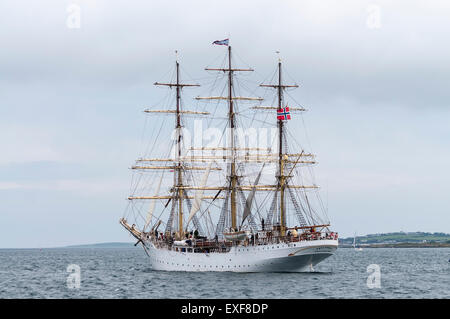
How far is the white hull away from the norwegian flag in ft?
52.2

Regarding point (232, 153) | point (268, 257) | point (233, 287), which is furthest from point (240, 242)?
point (233, 287)

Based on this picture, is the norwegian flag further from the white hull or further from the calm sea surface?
the calm sea surface

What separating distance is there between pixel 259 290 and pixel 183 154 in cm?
4459

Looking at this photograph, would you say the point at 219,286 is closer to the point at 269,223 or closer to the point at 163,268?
the point at 269,223

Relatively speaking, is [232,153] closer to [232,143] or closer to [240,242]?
[232,143]

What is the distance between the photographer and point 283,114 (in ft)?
317

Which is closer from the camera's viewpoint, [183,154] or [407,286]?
[407,286]

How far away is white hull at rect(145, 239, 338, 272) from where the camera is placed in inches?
3661

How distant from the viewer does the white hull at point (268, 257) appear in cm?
9300

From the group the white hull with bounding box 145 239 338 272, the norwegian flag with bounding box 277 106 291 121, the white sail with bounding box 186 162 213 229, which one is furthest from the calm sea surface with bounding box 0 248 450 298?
the norwegian flag with bounding box 277 106 291 121

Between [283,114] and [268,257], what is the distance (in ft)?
59.4

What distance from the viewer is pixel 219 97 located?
343 ft

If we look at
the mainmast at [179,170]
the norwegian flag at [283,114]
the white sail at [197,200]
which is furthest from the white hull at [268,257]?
the norwegian flag at [283,114]
